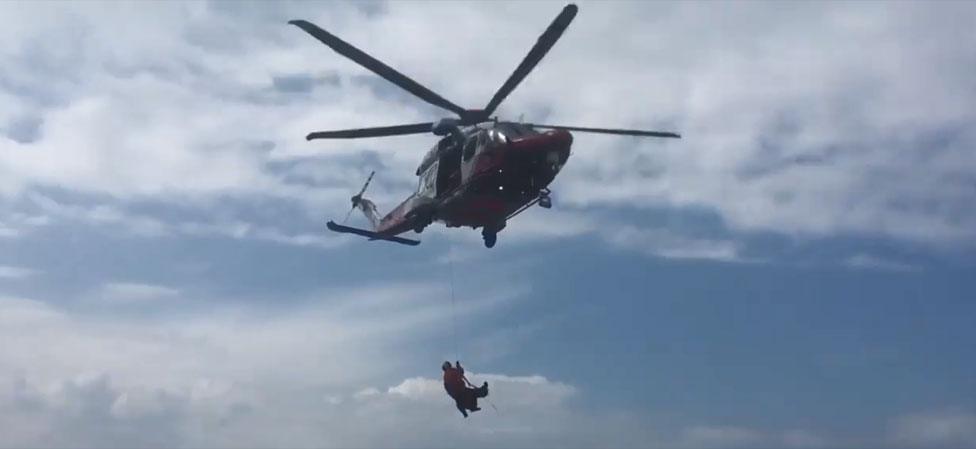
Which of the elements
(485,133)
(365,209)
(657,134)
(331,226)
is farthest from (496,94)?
(365,209)

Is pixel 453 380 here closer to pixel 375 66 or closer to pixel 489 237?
pixel 489 237

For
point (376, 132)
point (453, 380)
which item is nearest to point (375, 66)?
point (376, 132)

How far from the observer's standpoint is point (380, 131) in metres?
36.8

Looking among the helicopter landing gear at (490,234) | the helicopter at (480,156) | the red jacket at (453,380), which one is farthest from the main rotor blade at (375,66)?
the red jacket at (453,380)

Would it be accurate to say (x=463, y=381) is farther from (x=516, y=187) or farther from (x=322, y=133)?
(x=322, y=133)

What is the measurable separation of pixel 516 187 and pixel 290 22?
9.96m

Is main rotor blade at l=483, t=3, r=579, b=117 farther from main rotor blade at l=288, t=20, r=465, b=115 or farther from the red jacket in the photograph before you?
the red jacket

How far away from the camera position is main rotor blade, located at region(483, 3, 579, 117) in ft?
102

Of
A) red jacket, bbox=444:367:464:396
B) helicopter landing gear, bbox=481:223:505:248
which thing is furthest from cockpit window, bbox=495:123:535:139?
red jacket, bbox=444:367:464:396

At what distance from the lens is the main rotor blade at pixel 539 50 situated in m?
31.0

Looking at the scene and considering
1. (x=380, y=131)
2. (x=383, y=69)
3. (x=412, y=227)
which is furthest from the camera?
(x=412, y=227)

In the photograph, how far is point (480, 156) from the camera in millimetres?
35625

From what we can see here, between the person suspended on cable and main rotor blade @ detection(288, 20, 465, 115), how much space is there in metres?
9.95

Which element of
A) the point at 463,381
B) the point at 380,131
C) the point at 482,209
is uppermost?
the point at 380,131
